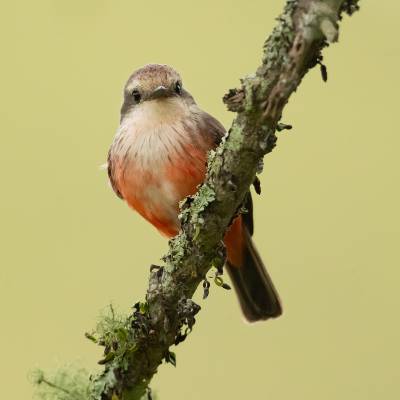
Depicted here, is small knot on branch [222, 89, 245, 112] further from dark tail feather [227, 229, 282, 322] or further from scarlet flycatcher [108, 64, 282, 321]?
dark tail feather [227, 229, 282, 322]

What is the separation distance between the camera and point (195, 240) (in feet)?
9.17

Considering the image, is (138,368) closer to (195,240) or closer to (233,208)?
(195,240)

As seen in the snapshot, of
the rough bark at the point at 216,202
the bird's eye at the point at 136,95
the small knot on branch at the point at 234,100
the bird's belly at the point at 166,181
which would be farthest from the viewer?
the bird's eye at the point at 136,95

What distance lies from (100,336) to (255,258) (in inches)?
103

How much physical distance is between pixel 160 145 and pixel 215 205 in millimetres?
1908

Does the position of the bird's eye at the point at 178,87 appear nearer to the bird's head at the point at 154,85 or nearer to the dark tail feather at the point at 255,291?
the bird's head at the point at 154,85

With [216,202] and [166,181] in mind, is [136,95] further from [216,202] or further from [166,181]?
[216,202]

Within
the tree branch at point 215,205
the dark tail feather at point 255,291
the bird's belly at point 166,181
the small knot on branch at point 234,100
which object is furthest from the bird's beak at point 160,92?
the small knot on branch at point 234,100

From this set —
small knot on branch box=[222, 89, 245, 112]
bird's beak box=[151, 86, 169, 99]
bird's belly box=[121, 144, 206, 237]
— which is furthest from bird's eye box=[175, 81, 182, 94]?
small knot on branch box=[222, 89, 245, 112]

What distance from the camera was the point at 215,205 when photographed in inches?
105

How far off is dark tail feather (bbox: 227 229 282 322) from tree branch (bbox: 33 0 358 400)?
2589 millimetres

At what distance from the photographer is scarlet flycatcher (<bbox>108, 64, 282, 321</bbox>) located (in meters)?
4.45

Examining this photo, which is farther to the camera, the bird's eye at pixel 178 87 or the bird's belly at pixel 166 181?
the bird's eye at pixel 178 87

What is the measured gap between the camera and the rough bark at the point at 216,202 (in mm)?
2168
